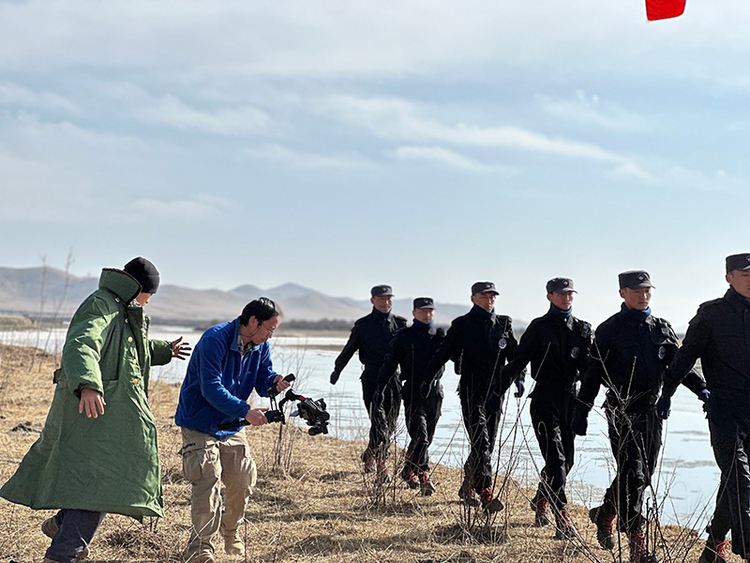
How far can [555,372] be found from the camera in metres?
5.79

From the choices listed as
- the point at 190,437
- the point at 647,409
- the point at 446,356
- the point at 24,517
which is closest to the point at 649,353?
the point at 647,409

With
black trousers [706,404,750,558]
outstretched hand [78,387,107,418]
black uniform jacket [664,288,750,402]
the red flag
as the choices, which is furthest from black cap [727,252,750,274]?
outstretched hand [78,387,107,418]

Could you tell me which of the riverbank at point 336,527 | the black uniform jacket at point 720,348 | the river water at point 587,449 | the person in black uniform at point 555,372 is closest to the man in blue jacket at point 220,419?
the riverbank at point 336,527

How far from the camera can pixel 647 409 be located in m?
5.27

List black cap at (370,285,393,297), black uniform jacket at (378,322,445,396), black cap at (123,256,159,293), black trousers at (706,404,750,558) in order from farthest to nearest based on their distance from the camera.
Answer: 1. black cap at (370,285,393,297)
2. black uniform jacket at (378,322,445,396)
3. black trousers at (706,404,750,558)
4. black cap at (123,256,159,293)

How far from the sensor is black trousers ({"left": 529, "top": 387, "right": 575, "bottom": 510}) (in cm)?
568

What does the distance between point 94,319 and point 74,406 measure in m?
0.46

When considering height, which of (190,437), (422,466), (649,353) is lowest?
(422,466)

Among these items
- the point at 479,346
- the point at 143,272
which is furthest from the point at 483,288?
the point at 143,272

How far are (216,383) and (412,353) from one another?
10.8 feet

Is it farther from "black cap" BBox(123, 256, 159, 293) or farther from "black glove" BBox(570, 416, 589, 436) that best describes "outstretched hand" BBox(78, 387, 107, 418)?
"black glove" BBox(570, 416, 589, 436)

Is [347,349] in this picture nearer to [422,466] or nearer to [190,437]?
[422,466]

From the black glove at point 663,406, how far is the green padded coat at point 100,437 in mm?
3179

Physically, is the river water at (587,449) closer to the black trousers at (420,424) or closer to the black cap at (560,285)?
the black trousers at (420,424)
